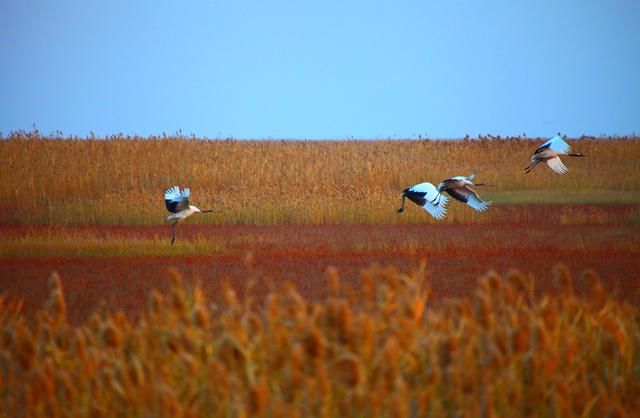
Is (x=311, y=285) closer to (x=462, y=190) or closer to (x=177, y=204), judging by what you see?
(x=462, y=190)

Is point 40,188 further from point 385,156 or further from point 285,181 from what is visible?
point 385,156

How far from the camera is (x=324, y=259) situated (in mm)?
13148

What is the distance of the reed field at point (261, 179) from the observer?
19078mm

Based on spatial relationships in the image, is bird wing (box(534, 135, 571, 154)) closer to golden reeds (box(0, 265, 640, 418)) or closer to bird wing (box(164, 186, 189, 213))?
bird wing (box(164, 186, 189, 213))

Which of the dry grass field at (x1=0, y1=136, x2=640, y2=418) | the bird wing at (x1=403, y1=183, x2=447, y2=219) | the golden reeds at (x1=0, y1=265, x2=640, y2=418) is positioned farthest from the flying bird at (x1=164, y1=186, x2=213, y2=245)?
the golden reeds at (x1=0, y1=265, x2=640, y2=418)

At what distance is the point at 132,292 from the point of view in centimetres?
1036

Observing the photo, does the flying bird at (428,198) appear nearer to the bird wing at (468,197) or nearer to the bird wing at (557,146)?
the bird wing at (468,197)

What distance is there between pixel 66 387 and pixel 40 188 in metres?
18.3

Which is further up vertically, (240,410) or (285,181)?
(285,181)

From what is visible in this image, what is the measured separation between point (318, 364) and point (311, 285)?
6.44 m

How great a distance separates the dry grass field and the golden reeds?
0.02 m

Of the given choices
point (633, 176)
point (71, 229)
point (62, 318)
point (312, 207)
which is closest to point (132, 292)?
point (62, 318)

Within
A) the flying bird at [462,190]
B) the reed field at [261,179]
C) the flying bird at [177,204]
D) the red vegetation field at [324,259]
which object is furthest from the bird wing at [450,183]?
the reed field at [261,179]

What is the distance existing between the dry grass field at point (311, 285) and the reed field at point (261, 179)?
91 mm
